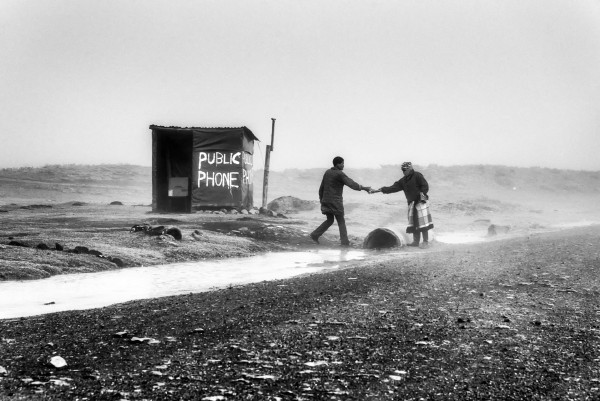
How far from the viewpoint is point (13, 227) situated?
475 inches

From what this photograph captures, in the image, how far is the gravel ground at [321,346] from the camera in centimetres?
254

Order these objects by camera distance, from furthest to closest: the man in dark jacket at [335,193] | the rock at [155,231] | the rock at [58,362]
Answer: the man in dark jacket at [335,193]
the rock at [155,231]
the rock at [58,362]

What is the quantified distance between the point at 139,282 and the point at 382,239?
6498 mm

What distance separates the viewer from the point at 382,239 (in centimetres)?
1194

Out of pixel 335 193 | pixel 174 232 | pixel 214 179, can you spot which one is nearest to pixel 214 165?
pixel 214 179

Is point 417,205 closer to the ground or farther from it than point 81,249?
farther from it

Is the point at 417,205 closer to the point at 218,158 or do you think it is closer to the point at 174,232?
the point at 174,232

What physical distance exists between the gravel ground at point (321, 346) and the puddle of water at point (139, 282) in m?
0.83

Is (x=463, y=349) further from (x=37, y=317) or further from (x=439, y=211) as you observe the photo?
(x=439, y=211)

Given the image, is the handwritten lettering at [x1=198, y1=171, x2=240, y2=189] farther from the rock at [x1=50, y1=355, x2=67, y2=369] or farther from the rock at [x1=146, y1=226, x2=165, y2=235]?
the rock at [x1=50, y1=355, x2=67, y2=369]

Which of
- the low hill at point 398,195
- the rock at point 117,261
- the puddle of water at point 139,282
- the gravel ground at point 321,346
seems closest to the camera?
the gravel ground at point 321,346

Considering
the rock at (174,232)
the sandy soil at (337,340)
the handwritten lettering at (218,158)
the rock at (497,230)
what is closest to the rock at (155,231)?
the rock at (174,232)

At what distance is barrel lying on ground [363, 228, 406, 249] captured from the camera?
38.6 ft

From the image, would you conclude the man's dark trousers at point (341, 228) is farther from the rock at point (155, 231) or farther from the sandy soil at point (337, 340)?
the sandy soil at point (337, 340)
